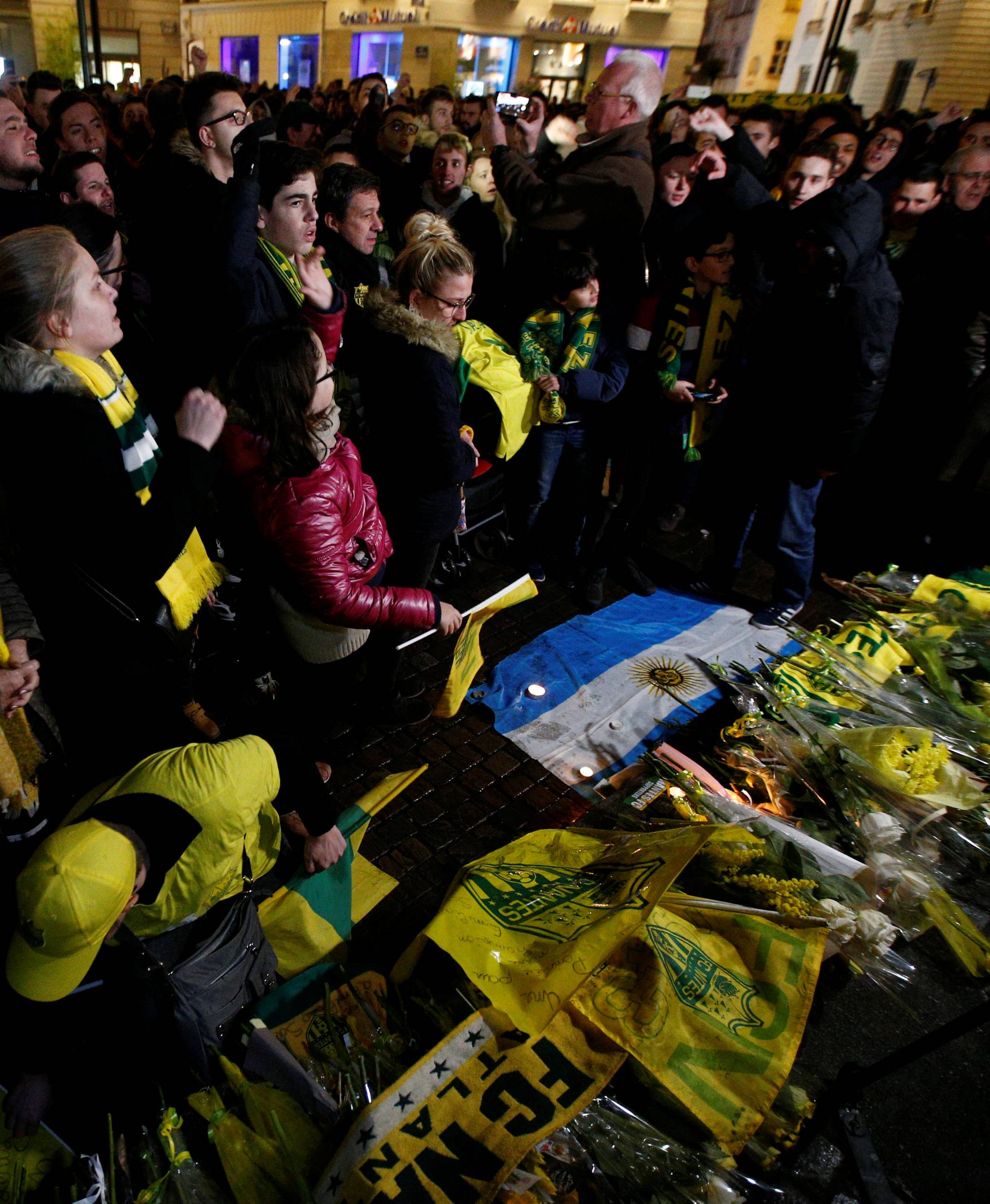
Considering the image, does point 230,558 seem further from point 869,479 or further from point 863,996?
point 869,479

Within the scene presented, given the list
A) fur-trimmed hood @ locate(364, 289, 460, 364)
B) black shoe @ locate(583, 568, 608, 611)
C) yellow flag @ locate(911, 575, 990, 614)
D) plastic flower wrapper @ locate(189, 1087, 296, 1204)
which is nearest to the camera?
plastic flower wrapper @ locate(189, 1087, 296, 1204)

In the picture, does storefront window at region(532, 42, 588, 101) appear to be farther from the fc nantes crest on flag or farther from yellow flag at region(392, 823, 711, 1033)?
yellow flag at region(392, 823, 711, 1033)

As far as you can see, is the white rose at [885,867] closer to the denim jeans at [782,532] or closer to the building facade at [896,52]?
the denim jeans at [782,532]

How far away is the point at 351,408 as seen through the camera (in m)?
3.83

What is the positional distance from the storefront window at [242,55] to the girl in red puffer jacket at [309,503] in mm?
34178

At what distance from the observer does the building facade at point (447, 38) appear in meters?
27.3

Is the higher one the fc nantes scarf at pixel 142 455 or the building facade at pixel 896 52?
the building facade at pixel 896 52

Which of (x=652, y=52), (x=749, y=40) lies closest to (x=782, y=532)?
(x=749, y=40)

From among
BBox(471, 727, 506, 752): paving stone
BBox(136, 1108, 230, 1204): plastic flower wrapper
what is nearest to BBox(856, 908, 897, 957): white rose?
BBox(471, 727, 506, 752): paving stone

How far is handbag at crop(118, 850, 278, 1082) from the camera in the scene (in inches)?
83.2

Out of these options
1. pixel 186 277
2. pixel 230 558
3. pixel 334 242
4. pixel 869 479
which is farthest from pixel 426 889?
pixel 869 479

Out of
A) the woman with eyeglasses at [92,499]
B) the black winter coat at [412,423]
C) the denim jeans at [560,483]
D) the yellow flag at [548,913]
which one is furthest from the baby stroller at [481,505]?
the yellow flag at [548,913]

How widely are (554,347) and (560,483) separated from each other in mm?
851

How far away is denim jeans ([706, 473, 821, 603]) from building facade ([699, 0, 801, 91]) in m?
27.5
